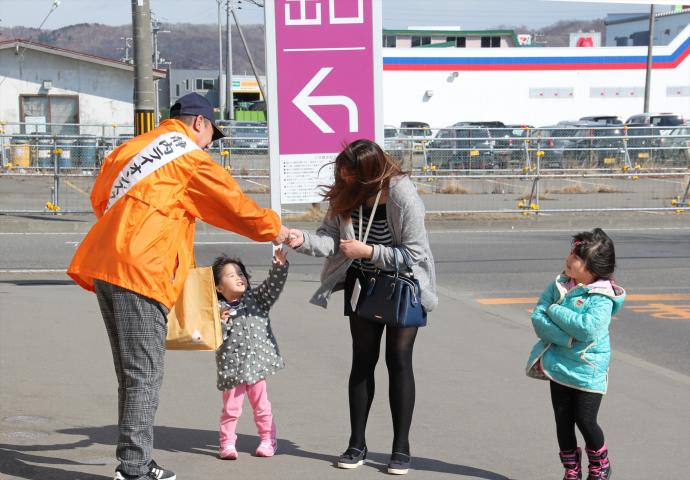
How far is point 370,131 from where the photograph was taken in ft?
25.1

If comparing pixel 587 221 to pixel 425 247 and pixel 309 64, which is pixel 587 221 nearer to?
pixel 309 64

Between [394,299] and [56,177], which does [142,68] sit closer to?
[56,177]

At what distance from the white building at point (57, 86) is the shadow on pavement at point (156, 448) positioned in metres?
31.3

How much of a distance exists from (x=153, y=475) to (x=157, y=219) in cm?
119

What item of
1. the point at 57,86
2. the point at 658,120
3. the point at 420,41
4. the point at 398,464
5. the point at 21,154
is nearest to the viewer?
the point at 398,464

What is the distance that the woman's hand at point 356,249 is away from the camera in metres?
4.85

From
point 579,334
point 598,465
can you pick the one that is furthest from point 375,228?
point 598,465

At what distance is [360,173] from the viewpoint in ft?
15.9

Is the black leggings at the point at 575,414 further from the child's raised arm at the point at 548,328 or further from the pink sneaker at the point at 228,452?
the pink sneaker at the point at 228,452

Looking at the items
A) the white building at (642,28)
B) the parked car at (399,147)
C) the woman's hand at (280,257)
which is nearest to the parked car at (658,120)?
the parked car at (399,147)

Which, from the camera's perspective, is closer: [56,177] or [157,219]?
[157,219]

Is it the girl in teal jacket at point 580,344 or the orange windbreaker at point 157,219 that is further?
the girl in teal jacket at point 580,344

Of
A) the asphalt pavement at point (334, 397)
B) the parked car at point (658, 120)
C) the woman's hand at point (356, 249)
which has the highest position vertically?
the parked car at point (658, 120)

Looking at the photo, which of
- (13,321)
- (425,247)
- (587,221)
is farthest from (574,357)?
(587,221)
